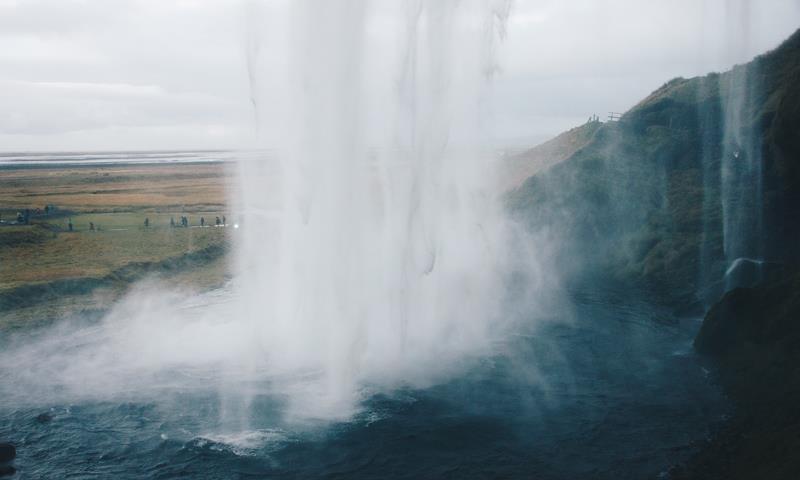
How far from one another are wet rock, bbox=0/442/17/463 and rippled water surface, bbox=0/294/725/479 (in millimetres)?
440

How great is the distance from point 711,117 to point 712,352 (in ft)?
128

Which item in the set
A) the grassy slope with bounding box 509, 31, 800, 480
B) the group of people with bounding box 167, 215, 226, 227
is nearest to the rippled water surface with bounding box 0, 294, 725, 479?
the grassy slope with bounding box 509, 31, 800, 480

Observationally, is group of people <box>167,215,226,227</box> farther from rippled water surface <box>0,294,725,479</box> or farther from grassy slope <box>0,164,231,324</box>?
rippled water surface <box>0,294,725,479</box>

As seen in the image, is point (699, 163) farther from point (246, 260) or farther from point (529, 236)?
→ point (246, 260)

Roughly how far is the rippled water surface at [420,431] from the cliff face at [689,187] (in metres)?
17.1

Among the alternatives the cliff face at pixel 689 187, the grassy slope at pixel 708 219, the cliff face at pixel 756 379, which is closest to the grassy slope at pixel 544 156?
the grassy slope at pixel 708 219

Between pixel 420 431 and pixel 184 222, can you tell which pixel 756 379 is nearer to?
pixel 420 431

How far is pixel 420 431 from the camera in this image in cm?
2566

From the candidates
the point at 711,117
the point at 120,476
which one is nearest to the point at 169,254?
the point at 120,476

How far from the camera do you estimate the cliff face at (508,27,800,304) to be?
44.2 meters

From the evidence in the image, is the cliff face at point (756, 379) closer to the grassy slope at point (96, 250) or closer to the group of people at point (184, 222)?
→ the grassy slope at point (96, 250)

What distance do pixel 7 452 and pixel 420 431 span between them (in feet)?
50.8

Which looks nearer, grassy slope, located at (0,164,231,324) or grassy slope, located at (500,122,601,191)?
grassy slope, located at (0,164,231,324)

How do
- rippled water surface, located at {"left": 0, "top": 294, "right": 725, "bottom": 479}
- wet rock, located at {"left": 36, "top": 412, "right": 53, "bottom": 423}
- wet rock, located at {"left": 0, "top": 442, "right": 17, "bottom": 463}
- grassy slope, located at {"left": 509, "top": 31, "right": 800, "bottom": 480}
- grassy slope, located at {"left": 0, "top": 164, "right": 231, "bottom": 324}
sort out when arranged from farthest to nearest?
grassy slope, located at {"left": 0, "top": 164, "right": 231, "bottom": 324}
wet rock, located at {"left": 36, "top": 412, "right": 53, "bottom": 423}
grassy slope, located at {"left": 509, "top": 31, "right": 800, "bottom": 480}
wet rock, located at {"left": 0, "top": 442, "right": 17, "bottom": 463}
rippled water surface, located at {"left": 0, "top": 294, "right": 725, "bottom": 479}
